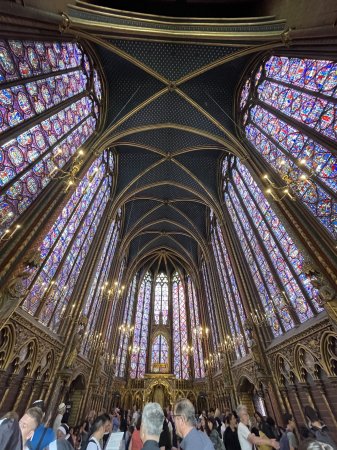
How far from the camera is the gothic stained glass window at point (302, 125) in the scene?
24.6ft

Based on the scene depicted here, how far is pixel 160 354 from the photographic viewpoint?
24.0m

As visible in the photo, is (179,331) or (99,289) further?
(179,331)

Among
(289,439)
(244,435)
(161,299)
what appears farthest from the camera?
(161,299)

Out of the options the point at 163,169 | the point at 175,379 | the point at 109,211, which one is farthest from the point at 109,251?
the point at 175,379

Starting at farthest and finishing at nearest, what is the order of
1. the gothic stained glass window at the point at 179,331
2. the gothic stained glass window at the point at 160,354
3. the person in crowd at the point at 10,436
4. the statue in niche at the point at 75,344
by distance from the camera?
1. the gothic stained glass window at the point at 179,331
2. the gothic stained glass window at the point at 160,354
3. the statue in niche at the point at 75,344
4. the person in crowd at the point at 10,436

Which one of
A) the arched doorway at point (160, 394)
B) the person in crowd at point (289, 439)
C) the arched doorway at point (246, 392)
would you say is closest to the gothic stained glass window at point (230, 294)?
the arched doorway at point (246, 392)

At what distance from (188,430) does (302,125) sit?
395 inches

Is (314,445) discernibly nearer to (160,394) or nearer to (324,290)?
(324,290)

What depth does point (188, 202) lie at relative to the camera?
22.1 metres

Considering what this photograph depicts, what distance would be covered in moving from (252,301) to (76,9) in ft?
50.0

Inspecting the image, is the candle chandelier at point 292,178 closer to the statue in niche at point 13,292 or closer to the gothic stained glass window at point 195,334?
the statue in niche at point 13,292

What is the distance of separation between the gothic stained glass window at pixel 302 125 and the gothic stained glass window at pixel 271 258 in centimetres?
224

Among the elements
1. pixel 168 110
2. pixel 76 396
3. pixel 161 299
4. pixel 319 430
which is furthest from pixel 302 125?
pixel 161 299

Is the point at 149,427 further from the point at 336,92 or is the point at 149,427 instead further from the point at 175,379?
the point at 175,379
